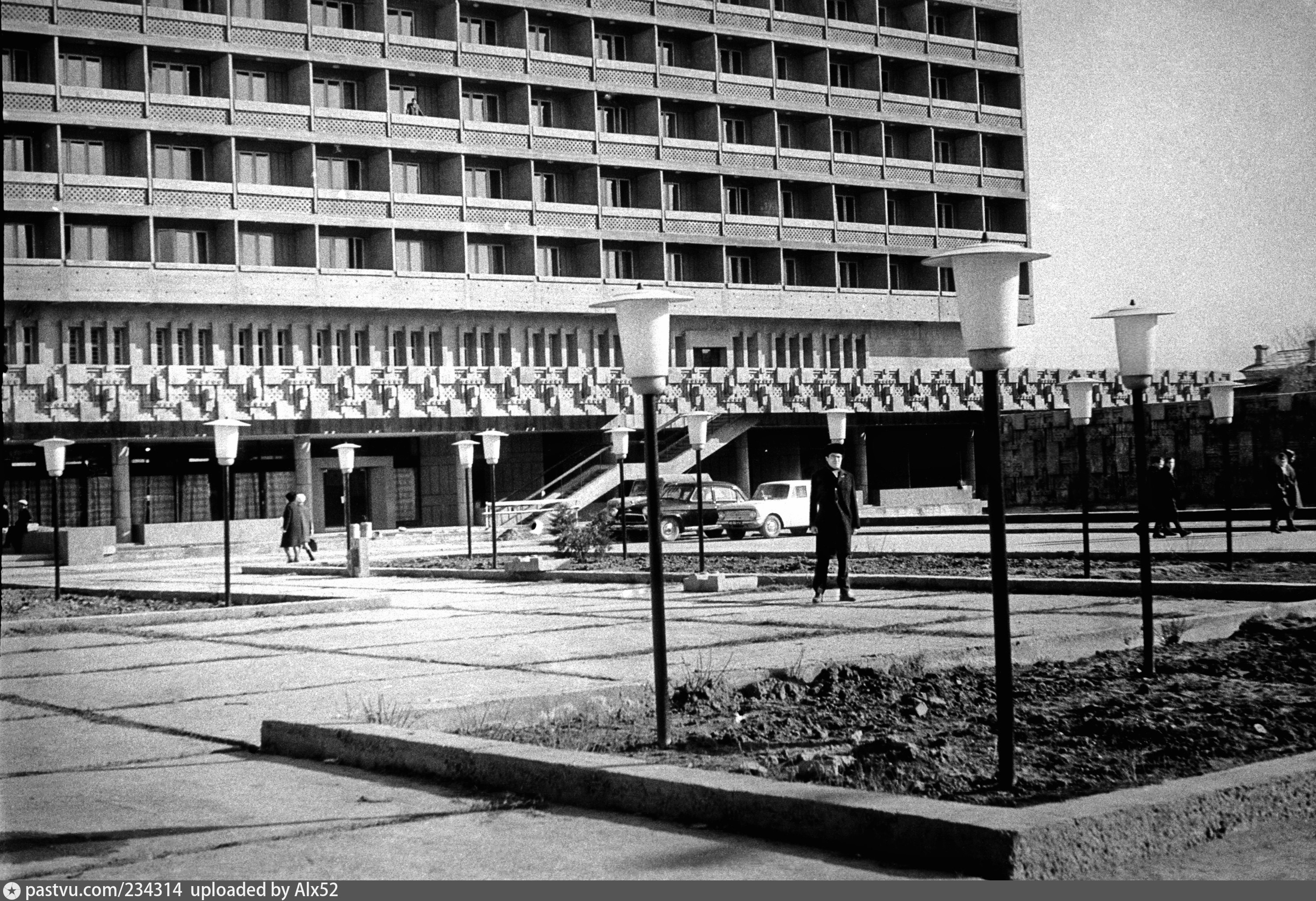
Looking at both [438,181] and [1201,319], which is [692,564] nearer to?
[1201,319]

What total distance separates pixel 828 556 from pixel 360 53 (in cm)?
4198

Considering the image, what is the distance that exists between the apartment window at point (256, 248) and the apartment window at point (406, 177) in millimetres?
5157

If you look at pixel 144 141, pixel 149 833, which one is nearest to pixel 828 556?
pixel 149 833

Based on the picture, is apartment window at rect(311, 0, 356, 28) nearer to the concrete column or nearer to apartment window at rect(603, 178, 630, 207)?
apartment window at rect(603, 178, 630, 207)

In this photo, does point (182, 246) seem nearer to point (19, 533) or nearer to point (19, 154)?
point (19, 154)

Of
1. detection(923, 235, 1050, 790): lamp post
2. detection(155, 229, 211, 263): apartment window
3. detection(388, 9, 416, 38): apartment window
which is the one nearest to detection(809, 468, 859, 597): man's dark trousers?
detection(923, 235, 1050, 790): lamp post

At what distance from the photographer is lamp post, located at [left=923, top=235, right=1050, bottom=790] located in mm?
6242

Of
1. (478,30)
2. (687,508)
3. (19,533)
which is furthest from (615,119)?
(19,533)

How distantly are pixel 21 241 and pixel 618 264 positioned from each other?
22.4 m

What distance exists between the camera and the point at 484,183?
58406 mm

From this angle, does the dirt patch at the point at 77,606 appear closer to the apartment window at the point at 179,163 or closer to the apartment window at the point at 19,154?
the apartment window at the point at 19,154

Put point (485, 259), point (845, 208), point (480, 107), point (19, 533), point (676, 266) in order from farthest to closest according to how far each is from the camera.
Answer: point (845, 208)
point (676, 266)
point (480, 107)
point (485, 259)
point (19, 533)

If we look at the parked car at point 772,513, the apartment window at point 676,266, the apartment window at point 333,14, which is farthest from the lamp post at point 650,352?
the apartment window at point 676,266

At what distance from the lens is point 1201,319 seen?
34.9 feet
